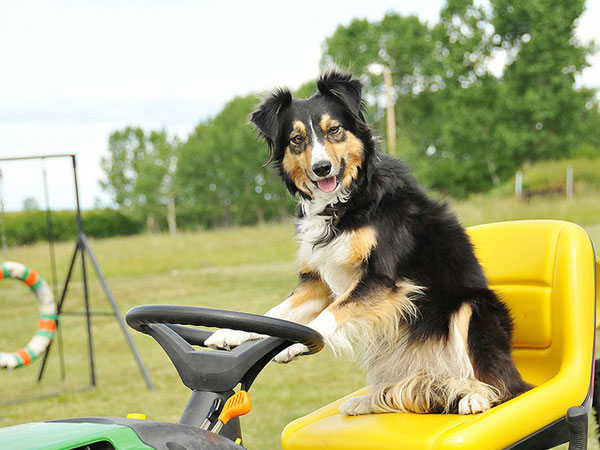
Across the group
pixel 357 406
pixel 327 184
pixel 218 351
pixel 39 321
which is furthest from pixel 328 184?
pixel 39 321

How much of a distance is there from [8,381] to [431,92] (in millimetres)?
29383

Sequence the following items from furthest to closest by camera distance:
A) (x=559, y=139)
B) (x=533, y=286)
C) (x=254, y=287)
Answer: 1. (x=559, y=139)
2. (x=254, y=287)
3. (x=533, y=286)

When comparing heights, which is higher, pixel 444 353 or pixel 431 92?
pixel 431 92

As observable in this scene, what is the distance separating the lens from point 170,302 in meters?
10.4

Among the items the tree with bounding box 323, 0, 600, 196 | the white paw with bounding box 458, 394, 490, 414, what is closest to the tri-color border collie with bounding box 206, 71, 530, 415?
the white paw with bounding box 458, 394, 490, 414

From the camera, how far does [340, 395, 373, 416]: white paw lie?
1.89m

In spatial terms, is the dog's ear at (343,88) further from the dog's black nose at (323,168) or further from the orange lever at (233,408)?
the orange lever at (233,408)

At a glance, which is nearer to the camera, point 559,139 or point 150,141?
point 559,139

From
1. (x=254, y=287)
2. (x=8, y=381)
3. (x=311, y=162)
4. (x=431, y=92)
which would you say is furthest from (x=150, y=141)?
(x=311, y=162)

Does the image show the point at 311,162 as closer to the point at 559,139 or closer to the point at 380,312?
the point at 380,312

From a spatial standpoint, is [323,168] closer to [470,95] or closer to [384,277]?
[384,277]

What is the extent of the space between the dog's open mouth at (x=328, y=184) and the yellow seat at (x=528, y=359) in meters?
0.50

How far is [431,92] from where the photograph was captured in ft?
109

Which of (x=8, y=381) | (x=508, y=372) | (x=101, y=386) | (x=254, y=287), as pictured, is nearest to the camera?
(x=508, y=372)
